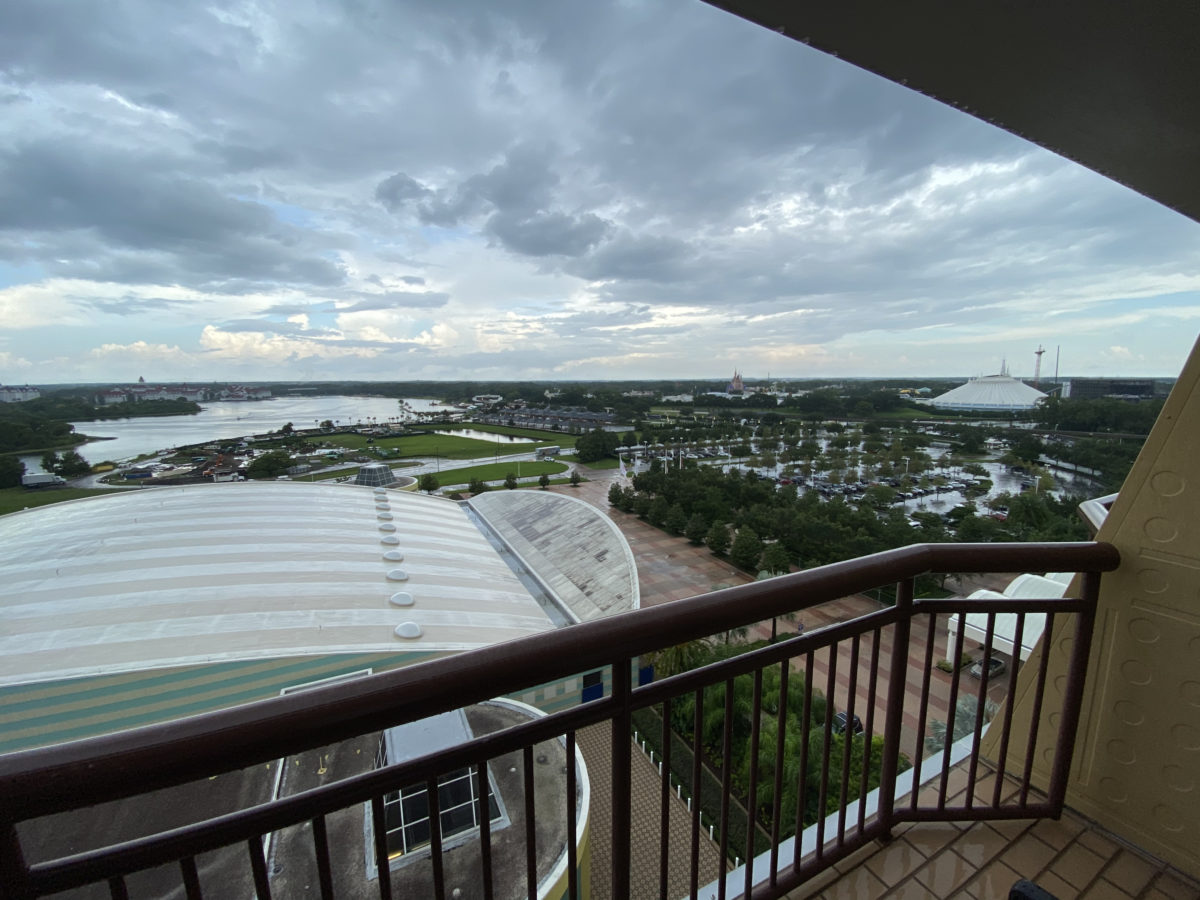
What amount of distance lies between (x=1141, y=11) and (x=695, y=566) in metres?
16.9

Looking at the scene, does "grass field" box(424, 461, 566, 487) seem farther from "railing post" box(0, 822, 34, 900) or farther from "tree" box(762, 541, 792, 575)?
"railing post" box(0, 822, 34, 900)

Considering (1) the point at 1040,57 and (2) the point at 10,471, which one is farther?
(2) the point at 10,471

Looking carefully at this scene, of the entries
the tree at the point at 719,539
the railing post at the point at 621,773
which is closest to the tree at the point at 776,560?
the tree at the point at 719,539

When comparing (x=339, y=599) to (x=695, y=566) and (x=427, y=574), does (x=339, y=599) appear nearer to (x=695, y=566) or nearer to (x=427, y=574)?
(x=427, y=574)

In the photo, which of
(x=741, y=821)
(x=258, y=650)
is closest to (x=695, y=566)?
(x=741, y=821)

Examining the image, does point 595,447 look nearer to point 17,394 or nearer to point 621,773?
point 17,394

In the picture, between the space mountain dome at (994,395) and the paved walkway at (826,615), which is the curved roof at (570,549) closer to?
the paved walkway at (826,615)

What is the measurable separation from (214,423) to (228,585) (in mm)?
36958

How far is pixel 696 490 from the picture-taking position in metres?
22.5

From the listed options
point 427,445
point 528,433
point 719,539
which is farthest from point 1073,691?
point 528,433

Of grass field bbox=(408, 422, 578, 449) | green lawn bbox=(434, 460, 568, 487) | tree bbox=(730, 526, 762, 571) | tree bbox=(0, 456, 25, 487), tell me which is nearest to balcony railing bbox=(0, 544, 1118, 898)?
tree bbox=(730, 526, 762, 571)

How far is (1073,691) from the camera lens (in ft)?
5.59

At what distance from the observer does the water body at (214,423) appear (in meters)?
27.1

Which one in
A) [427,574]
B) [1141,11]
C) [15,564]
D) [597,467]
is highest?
[1141,11]
